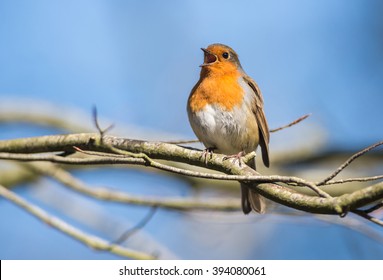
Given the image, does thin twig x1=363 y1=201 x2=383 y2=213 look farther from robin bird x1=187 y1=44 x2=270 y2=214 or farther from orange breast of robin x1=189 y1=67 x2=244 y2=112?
orange breast of robin x1=189 y1=67 x2=244 y2=112

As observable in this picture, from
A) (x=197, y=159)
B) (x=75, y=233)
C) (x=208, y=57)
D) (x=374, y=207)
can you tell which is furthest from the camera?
(x=208, y=57)

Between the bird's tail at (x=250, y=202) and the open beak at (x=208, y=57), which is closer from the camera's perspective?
the bird's tail at (x=250, y=202)

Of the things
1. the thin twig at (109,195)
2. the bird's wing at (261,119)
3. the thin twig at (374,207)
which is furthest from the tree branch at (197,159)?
the bird's wing at (261,119)

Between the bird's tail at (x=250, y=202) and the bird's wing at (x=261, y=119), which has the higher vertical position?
the bird's wing at (x=261, y=119)

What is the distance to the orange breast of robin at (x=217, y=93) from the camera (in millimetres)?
4648

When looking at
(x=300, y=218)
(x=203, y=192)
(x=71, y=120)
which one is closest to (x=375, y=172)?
(x=300, y=218)

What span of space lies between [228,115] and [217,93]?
0.21 meters

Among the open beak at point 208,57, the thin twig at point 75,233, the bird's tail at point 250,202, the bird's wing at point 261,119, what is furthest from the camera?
the open beak at point 208,57

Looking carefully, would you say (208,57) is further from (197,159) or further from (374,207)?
(374,207)

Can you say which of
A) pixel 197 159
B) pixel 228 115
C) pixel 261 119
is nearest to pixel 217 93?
pixel 228 115

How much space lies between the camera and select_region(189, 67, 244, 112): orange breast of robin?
4648 millimetres

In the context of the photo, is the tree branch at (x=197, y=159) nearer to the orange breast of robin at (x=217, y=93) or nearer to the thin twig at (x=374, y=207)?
the thin twig at (x=374, y=207)

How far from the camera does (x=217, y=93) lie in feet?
15.3
